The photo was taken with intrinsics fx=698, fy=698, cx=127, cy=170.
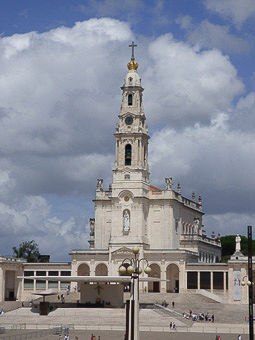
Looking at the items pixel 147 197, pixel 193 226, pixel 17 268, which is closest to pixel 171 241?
pixel 147 197

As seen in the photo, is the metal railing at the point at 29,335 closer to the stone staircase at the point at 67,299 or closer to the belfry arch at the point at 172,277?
the stone staircase at the point at 67,299

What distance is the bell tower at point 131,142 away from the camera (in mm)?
98250

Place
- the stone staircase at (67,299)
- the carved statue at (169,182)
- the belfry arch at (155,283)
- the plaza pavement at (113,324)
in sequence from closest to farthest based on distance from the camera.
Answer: the plaza pavement at (113,324), the stone staircase at (67,299), the belfry arch at (155,283), the carved statue at (169,182)

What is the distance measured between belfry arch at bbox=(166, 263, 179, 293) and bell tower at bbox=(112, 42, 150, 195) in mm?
11648

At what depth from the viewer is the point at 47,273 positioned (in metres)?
101

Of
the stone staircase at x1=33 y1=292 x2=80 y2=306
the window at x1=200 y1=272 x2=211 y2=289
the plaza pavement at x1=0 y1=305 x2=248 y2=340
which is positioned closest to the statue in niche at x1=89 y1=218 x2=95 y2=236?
the stone staircase at x1=33 y1=292 x2=80 y2=306

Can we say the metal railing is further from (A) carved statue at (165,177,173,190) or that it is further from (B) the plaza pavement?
(A) carved statue at (165,177,173,190)

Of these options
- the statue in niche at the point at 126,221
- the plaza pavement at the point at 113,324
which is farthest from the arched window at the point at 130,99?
the plaza pavement at the point at 113,324

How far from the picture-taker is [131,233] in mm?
97500

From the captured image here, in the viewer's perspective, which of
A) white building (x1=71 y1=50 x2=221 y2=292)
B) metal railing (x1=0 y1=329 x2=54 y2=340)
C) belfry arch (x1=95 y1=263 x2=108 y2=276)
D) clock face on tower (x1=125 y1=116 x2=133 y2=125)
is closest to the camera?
metal railing (x1=0 y1=329 x2=54 y2=340)

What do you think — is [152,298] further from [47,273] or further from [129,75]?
[129,75]

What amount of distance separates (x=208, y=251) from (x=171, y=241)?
1573 cm

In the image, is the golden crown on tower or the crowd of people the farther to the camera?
the golden crown on tower

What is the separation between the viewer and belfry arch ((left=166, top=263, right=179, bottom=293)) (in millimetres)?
96994
